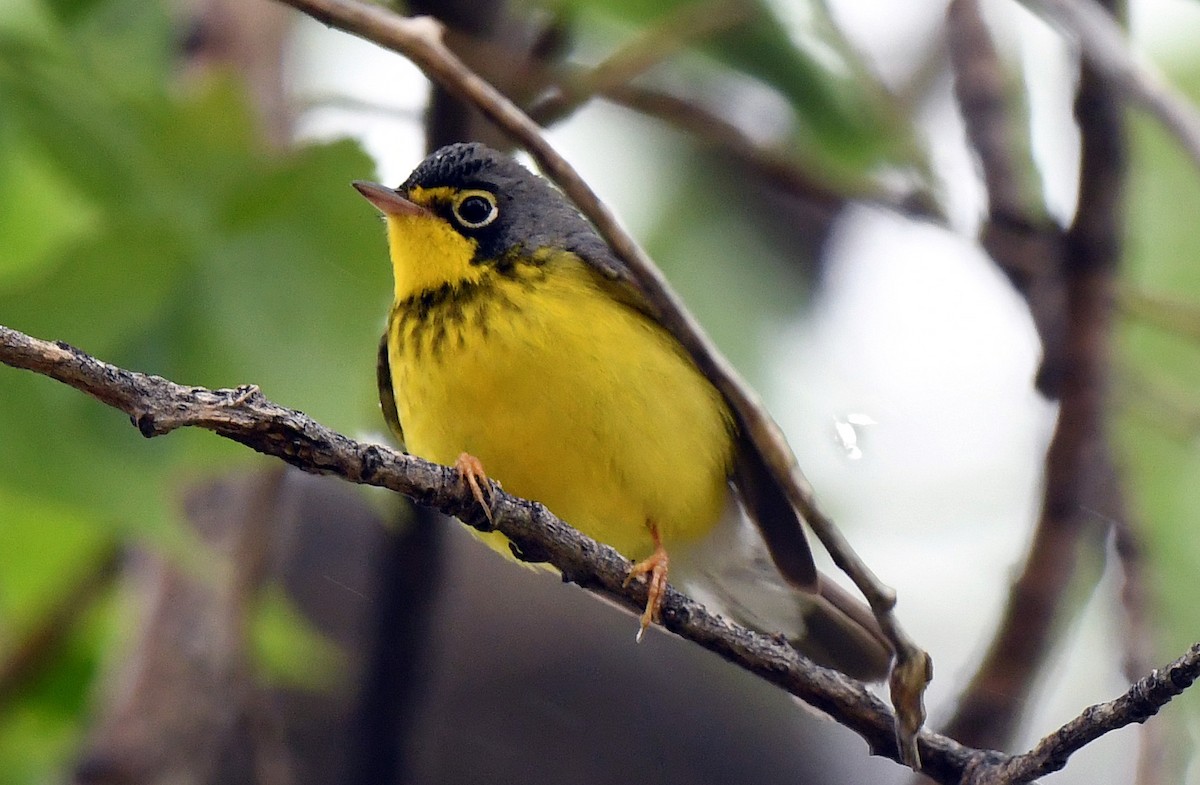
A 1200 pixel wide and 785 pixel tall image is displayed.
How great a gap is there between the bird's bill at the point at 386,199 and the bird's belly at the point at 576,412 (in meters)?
0.33

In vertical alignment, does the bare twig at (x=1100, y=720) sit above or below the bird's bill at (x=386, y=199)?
below

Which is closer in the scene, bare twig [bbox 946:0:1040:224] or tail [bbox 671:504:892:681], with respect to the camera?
tail [bbox 671:504:892:681]

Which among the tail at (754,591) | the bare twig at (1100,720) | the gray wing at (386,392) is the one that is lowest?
the bare twig at (1100,720)

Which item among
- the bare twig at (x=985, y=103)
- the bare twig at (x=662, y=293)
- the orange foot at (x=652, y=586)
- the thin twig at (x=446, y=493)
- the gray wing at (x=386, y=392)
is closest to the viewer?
the thin twig at (x=446, y=493)

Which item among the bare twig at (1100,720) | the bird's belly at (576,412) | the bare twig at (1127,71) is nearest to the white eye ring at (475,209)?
the bird's belly at (576,412)

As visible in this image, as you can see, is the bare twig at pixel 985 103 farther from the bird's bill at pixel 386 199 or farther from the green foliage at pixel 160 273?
the green foliage at pixel 160 273

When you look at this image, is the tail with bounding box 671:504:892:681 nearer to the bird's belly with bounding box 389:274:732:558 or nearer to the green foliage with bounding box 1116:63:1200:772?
the bird's belly with bounding box 389:274:732:558

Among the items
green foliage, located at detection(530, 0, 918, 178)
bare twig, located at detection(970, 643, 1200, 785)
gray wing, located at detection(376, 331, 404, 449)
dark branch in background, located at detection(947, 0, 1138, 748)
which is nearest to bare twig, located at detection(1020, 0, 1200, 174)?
dark branch in background, located at detection(947, 0, 1138, 748)

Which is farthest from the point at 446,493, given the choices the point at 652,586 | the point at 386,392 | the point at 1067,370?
the point at 1067,370

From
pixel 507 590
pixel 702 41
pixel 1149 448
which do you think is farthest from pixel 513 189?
pixel 507 590

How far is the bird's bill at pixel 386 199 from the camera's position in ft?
10.00

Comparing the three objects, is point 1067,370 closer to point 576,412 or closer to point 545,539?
point 576,412

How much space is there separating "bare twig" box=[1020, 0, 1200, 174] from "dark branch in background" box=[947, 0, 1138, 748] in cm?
49

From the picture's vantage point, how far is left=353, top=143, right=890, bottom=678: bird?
285 cm
